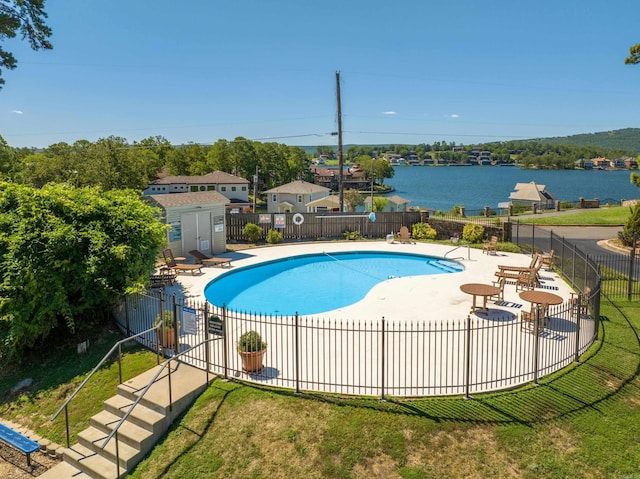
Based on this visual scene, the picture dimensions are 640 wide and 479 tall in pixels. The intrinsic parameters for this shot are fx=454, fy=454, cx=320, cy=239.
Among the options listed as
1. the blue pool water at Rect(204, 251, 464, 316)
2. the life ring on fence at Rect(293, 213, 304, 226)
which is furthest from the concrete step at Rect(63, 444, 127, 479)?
the life ring on fence at Rect(293, 213, 304, 226)

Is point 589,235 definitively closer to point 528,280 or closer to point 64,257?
point 528,280

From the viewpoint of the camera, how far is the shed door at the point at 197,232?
2061 centimetres

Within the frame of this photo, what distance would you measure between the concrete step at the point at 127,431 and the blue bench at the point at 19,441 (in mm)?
949

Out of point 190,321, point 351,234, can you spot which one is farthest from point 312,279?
point 190,321

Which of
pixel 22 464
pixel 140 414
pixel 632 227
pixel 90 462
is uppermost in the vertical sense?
pixel 632 227

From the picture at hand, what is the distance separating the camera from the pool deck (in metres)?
13.0

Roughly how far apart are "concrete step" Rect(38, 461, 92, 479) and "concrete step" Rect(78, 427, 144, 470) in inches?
14.1

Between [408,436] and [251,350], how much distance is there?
342cm

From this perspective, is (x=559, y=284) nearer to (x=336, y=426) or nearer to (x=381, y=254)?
(x=381, y=254)

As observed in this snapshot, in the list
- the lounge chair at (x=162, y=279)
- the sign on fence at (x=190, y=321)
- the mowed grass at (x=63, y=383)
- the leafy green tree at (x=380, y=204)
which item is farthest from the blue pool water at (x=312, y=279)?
the leafy green tree at (x=380, y=204)

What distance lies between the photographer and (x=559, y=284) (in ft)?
52.2

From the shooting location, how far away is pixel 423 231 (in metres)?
26.5

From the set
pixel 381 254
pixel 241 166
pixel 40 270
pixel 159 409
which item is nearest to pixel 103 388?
pixel 159 409

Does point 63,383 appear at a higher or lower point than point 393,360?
lower
